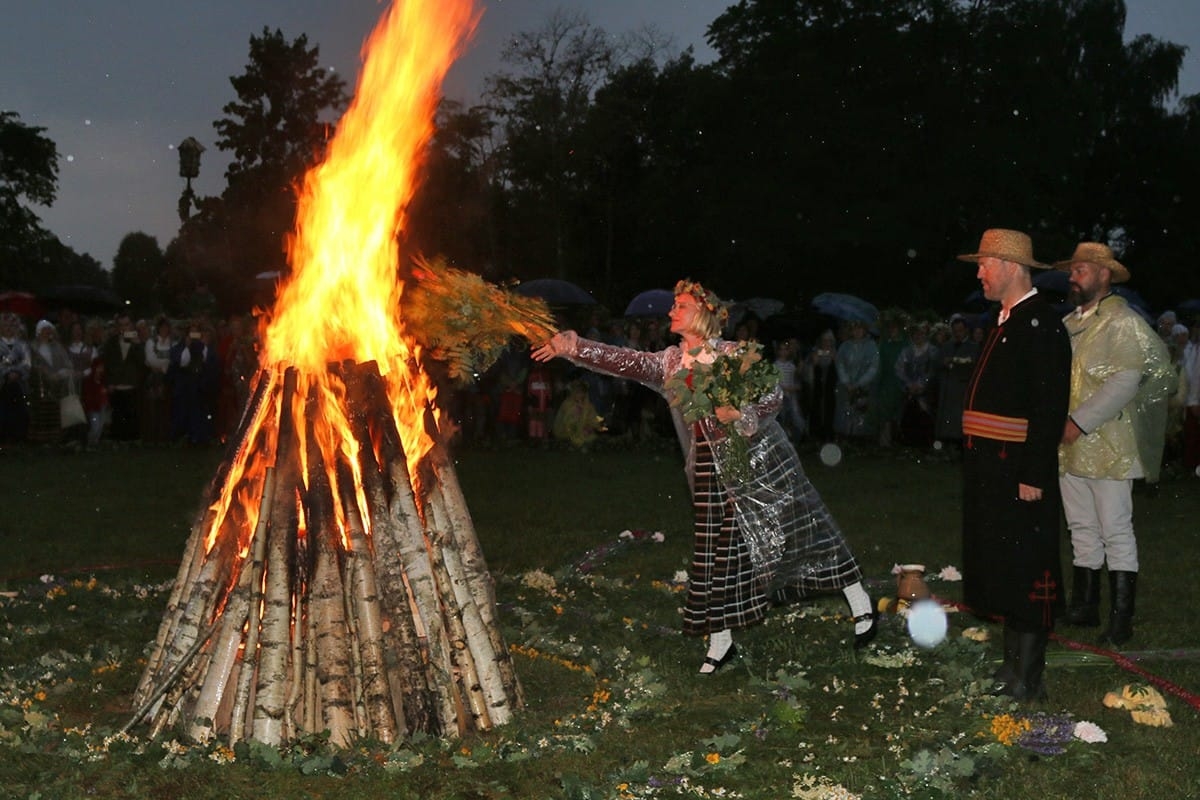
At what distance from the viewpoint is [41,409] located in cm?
2169

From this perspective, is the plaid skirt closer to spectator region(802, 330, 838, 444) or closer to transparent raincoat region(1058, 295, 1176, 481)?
transparent raincoat region(1058, 295, 1176, 481)

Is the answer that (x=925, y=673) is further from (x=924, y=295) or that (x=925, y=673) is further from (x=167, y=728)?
(x=924, y=295)

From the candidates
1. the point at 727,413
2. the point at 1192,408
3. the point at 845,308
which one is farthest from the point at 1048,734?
the point at 845,308

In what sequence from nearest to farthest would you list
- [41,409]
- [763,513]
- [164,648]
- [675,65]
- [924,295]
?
[164,648], [763,513], [41,409], [924,295], [675,65]

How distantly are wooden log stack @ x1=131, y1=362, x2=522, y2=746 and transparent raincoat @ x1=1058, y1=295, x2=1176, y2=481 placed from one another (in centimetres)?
441

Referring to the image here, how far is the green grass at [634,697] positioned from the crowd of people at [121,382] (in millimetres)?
8750

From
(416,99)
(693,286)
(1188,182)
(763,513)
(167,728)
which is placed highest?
(1188,182)

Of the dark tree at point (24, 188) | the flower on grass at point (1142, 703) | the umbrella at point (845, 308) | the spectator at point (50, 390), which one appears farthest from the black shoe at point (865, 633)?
the dark tree at point (24, 188)

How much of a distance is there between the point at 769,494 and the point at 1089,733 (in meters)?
2.35

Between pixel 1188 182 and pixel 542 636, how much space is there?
174 feet

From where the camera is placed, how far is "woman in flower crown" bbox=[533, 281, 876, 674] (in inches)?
317

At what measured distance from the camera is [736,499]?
26.7 feet

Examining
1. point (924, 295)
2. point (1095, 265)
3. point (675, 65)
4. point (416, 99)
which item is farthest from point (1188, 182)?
point (416, 99)

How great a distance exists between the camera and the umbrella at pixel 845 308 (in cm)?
2888
